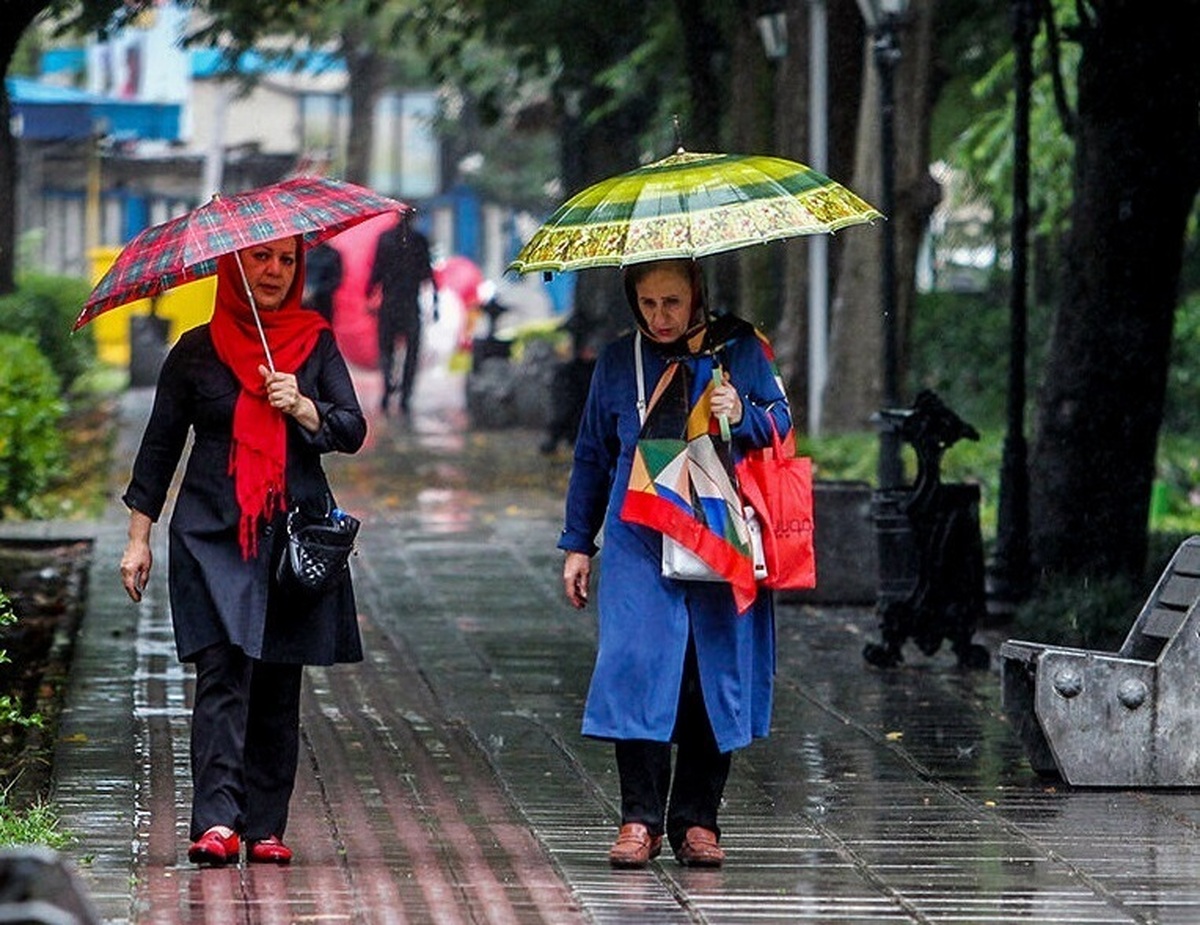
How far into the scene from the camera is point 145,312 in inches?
1404

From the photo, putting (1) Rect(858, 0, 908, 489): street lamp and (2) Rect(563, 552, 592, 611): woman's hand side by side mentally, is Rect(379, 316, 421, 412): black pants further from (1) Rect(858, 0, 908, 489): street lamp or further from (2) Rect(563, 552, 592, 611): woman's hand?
(2) Rect(563, 552, 592, 611): woman's hand

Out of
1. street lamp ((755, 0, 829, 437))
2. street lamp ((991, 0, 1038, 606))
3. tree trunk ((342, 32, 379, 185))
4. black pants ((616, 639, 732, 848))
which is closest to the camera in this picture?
black pants ((616, 639, 732, 848))

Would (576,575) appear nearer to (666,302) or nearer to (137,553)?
(666,302)

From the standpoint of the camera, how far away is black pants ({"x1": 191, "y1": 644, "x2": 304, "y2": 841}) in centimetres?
755

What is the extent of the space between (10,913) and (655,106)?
23.8 meters

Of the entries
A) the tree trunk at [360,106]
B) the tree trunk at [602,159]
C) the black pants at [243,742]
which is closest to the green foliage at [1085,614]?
the black pants at [243,742]

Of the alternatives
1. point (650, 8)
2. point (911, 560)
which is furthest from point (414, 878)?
point (650, 8)

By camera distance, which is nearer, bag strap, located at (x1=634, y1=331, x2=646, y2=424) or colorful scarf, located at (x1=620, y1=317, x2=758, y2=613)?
colorful scarf, located at (x1=620, y1=317, x2=758, y2=613)

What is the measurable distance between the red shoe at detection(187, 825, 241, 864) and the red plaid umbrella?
1.38 m

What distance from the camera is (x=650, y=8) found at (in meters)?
20.8

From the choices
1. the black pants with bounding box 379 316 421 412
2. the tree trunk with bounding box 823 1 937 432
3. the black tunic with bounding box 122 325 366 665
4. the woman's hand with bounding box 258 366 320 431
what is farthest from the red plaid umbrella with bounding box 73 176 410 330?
the black pants with bounding box 379 316 421 412

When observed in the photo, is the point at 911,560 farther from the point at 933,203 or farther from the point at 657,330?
the point at 933,203

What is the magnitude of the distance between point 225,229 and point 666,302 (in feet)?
3.82

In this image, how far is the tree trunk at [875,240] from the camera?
18.9 meters
